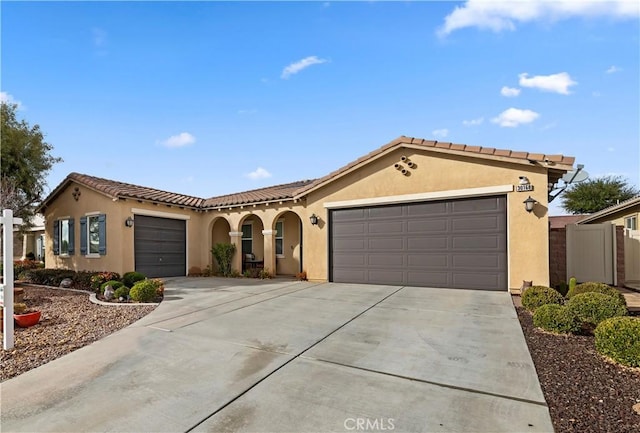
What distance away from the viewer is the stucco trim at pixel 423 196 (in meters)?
8.95

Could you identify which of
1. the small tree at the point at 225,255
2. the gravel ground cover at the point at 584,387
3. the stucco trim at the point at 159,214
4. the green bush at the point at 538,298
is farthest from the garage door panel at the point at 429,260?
the stucco trim at the point at 159,214

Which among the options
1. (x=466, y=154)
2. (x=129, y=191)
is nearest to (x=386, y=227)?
(x=466, y=154)

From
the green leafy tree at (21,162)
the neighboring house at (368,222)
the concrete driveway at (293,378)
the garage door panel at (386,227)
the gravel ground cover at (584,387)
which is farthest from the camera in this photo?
the green leafy tree at (21,162)

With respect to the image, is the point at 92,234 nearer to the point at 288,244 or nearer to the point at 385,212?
the point at 288,244

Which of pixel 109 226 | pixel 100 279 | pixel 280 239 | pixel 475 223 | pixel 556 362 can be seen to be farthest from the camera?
pixel 280 239

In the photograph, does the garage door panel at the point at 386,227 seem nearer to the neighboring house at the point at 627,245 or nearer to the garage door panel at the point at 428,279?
the garage door panel at the point at 428,279

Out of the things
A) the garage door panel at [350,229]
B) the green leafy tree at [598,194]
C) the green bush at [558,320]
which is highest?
the green leafy tree at [598,194]

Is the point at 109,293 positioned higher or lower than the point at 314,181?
lower

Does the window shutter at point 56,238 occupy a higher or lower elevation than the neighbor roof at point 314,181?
lower

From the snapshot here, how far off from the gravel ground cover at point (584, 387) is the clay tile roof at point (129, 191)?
13.1 m

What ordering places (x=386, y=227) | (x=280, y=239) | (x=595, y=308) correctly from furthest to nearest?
(x=280, y=239)
(x=386, y=227)
(x=595, y=308)

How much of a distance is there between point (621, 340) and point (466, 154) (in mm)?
6274

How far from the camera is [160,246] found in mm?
13508

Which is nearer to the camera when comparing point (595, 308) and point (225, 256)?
point (595, 308)
